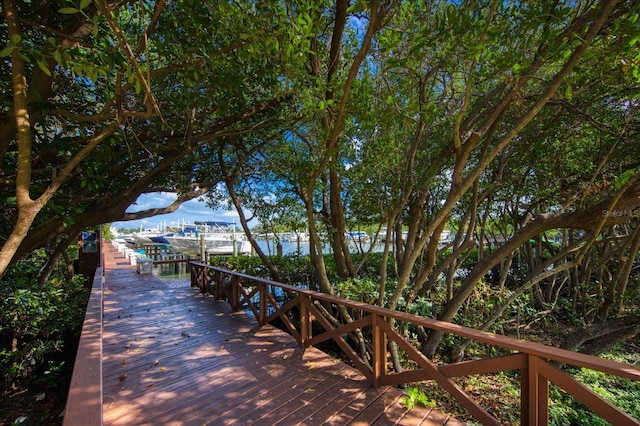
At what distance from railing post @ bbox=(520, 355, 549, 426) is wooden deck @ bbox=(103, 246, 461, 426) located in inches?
27.6

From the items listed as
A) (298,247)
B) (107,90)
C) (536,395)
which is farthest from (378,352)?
(298,247)

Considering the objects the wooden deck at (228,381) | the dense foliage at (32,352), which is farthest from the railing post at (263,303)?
the dense foliage at (32,352)

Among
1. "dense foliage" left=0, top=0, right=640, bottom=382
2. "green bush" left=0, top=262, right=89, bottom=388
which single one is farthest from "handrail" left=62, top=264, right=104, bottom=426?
"green bush" left=0, top=262, right=89, bottom=388

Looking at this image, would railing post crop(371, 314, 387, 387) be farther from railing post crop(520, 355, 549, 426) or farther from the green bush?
the green bush

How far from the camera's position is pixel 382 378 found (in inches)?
109

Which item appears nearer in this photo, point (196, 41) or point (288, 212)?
point (196, 41)

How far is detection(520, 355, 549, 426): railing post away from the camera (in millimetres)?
1760

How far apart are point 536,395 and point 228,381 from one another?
2.58 meters

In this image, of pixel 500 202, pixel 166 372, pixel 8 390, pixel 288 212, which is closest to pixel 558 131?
pixel 500 202

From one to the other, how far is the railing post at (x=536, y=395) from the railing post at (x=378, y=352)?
45.8 inches

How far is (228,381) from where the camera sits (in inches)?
113

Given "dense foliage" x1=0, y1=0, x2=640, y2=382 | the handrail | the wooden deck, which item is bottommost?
the wooden deck

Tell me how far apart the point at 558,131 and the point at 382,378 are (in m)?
4.43

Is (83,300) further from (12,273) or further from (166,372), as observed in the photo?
(166,372)
